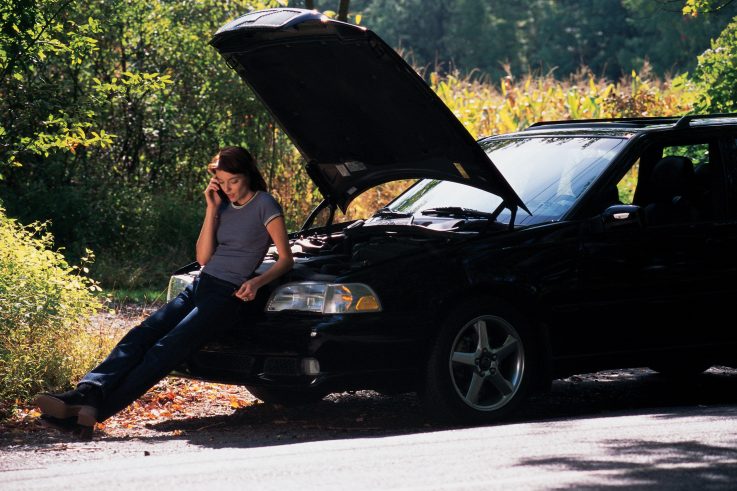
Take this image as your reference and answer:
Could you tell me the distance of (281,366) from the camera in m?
7.46

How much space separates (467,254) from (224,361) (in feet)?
5.13

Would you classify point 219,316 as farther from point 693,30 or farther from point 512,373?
point 693,30

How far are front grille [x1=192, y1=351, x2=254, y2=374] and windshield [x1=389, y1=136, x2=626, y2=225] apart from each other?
1856 mm

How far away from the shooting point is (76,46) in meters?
10.9

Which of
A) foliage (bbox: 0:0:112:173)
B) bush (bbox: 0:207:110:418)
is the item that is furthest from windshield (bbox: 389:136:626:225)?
foliage (bbox: 0:0:112:173)

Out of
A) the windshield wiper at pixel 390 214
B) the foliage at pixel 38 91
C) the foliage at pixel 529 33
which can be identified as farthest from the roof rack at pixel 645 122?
the foliage at pixel 529 33

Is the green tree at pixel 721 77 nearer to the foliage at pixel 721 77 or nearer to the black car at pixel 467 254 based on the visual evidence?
the foliage at pixel 721 77

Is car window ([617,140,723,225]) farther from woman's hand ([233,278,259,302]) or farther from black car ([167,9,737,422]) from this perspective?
woman's hand ([233,278,259,302])

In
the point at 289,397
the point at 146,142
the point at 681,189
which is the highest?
Result: the point at 146,142

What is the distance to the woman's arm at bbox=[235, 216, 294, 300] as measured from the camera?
764cm

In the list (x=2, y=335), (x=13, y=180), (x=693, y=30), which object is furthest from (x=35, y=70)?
(x=693, y=30)

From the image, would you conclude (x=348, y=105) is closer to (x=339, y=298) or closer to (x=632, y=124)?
(x=339, y=298)

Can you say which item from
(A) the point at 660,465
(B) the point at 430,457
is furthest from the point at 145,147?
(A) the point at 660,465

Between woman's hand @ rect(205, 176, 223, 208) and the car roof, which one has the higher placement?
the car roof
